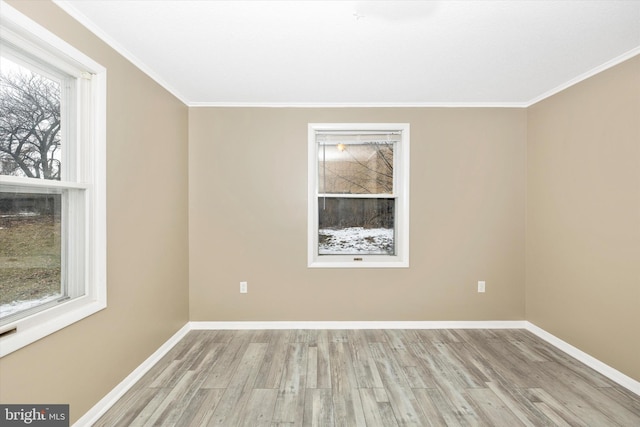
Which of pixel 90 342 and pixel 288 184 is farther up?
pixel 288 184

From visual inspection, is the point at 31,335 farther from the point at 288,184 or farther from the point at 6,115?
the point at 288,184

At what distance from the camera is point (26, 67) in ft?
5.40

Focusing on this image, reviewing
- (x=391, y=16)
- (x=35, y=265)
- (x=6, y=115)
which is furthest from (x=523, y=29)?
(x=35, y=265)

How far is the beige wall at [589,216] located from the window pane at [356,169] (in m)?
1.60

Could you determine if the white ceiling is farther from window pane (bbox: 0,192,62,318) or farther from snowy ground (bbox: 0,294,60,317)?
snowy ground (bbox: 0,294,60,317)

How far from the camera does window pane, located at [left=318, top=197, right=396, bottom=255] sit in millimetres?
3711

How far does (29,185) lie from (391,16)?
2276 millimetres

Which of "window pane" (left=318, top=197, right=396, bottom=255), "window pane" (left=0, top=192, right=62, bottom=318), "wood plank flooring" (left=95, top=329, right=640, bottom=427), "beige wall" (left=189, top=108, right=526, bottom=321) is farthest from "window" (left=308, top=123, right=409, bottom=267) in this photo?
"window pane" (left=0, top=192, right=62, bottom=318)

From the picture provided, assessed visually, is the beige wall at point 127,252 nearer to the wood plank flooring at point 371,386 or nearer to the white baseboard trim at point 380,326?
the white baseboard trim at point 380,326

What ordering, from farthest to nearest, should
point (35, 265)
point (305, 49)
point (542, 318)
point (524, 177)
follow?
point (524, 177) < point (542, 318) < point (305, 49) < point (35, 265)

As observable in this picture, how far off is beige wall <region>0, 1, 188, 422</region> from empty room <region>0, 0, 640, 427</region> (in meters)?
0.02

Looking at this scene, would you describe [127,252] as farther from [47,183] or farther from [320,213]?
[320,213]

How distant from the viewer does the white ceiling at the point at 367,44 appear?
1.84m

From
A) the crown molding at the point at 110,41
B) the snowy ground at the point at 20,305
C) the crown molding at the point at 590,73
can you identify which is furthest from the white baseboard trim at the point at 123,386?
the crown molding at the point at 590,73
